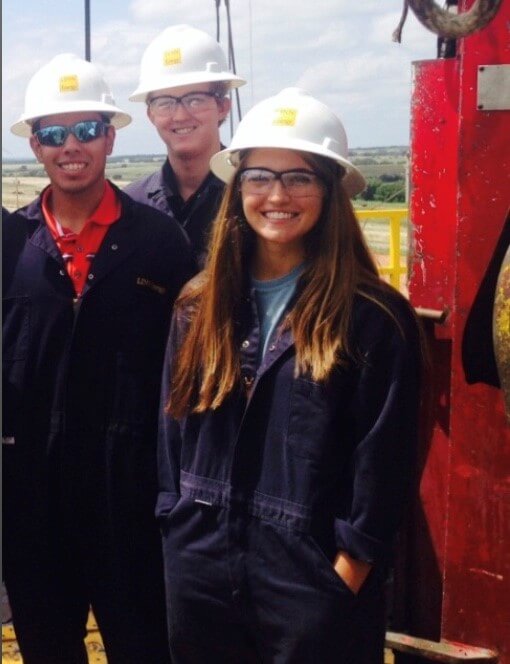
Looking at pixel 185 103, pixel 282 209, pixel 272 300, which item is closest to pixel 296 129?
pixel 282 209

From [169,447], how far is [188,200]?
1300 millimetres

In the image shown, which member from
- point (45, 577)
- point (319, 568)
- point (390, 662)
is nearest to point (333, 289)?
point (319, 568)

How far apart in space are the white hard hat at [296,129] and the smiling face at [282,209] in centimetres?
3

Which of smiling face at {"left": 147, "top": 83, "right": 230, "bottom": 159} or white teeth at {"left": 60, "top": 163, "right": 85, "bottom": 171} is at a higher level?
smiling face at {"left": 147, "top": 83, "right": 230, "bottom": 159}

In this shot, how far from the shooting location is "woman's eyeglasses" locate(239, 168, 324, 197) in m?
2.19

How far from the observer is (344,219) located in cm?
220

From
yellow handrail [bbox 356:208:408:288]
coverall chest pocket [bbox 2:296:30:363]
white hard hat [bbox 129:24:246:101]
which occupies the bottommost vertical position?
yellow handrail [bbox 356:208:408:288]

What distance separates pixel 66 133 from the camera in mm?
2820

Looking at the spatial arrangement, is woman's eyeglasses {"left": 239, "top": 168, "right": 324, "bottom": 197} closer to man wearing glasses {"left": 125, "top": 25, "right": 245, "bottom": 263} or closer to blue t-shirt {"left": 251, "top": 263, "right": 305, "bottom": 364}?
blue t-shirt {"left": 251, "top": 263, "right": 305, "bottom": 364}

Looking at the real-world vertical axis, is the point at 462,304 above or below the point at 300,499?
above

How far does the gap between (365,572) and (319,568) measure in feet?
0.35

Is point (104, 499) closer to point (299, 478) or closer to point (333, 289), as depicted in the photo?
point (299, 478)

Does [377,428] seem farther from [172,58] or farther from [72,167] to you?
[172,58]

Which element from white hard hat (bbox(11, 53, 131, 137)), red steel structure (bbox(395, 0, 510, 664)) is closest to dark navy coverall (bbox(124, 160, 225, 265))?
white hard hat (bbox(11, 53, 131, 137))
